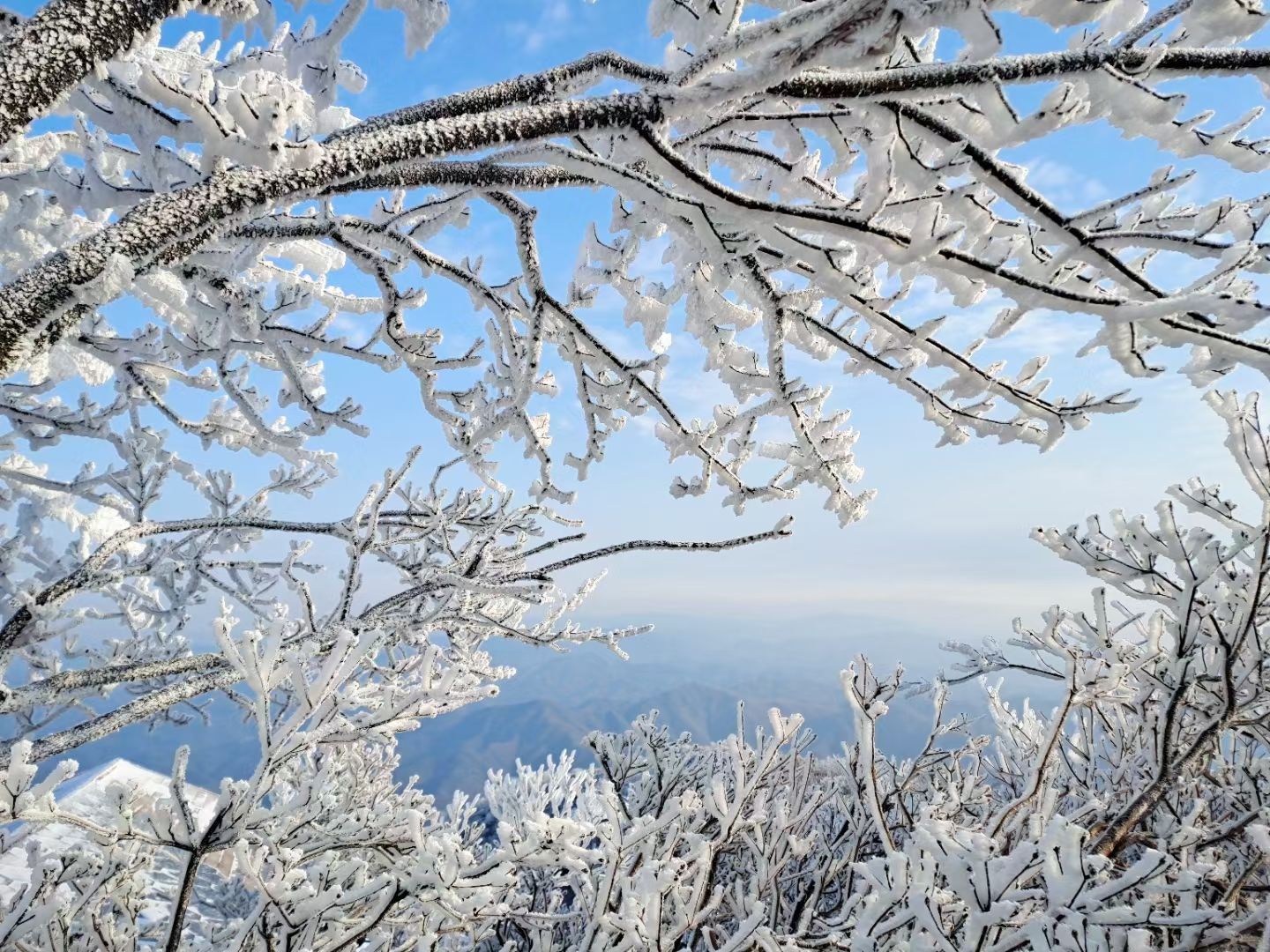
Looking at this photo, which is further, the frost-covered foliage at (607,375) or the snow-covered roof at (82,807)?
the snow-covered roof at (82,807)

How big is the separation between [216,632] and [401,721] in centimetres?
57

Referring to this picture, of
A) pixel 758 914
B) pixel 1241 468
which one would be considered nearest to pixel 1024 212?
pixel 1241 468

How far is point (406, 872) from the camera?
5.50 ft

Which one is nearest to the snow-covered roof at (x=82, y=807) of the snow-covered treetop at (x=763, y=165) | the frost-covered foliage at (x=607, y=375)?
the frost-covered foliage at (x=607, y=375)

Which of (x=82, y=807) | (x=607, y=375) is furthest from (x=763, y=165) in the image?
(x=82, y=807)

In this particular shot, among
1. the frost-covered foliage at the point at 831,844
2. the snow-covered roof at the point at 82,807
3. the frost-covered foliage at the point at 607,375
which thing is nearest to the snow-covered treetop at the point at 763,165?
the frost-covered foliage at the point at 607,375

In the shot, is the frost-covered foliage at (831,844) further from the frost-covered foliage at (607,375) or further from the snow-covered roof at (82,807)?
the snow-covered roof at (82,807)

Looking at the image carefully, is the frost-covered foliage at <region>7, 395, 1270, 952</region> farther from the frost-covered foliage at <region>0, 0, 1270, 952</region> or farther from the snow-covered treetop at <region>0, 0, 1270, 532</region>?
the snow-covered treetop at <region>0, 0, 1270, 532</region>

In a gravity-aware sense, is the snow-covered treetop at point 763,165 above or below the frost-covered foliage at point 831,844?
above

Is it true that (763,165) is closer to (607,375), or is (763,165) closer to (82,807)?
(607,375)

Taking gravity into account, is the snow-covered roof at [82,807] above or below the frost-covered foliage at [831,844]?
below

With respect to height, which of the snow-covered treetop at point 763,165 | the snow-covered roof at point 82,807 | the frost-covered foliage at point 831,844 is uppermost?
the snow-covered treetop at point 763,165

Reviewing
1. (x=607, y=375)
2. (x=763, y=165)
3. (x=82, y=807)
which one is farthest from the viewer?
(x=82, y=807)

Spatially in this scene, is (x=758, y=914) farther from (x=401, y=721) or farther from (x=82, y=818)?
(x=82, y=818)
